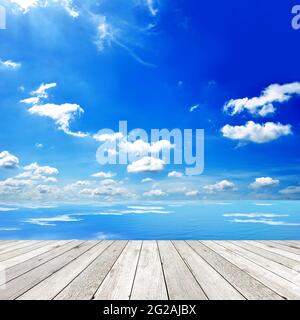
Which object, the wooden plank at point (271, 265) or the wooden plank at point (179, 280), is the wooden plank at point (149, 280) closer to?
the wooden plank at point (179, 280)

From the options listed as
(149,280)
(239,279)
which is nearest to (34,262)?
(149,280)

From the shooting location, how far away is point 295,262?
9.05ft

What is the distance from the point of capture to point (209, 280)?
2.03 metres

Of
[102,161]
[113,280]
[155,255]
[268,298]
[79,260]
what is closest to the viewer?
[268,298]

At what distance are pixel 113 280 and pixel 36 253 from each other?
1.52 metres

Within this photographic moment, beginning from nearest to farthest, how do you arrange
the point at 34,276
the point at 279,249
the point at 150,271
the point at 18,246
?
the point at 34,276 < the point at 150,271 < the point at 279,249 < the point at 18,246

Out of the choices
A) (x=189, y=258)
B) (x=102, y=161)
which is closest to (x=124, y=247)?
(x=189, y=258)

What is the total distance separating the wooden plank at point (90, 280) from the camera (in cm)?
171

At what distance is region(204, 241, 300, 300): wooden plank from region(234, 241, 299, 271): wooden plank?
0.30 meters

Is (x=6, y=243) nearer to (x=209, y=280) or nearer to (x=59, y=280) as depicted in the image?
(x=59, y=280)

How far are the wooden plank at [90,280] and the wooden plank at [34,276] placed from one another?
0.86ft

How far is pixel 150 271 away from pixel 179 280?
0.33 metres

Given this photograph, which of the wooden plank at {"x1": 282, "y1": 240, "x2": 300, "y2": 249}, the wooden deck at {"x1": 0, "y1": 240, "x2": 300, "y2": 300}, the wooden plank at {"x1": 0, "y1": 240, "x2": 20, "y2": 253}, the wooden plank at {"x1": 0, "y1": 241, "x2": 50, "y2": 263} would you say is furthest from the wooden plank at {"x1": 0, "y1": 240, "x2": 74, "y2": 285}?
the wooden plank at {"x1": 282, "y1": 240, "x2": 300, "y2": 249}
